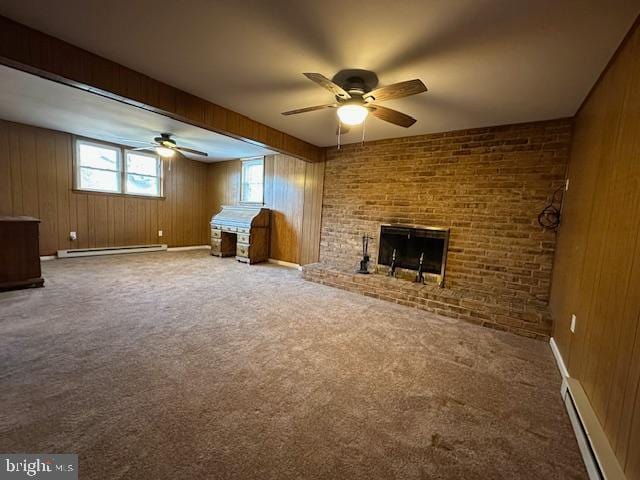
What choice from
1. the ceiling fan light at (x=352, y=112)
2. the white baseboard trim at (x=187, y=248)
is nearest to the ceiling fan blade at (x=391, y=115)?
the ceiling fan light at (x=352, y=112)

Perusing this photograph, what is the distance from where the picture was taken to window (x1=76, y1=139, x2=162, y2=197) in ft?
17.2

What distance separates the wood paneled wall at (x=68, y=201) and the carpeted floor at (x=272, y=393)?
2577 mm

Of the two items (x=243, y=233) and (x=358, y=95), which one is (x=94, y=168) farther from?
(x=358, y=95)

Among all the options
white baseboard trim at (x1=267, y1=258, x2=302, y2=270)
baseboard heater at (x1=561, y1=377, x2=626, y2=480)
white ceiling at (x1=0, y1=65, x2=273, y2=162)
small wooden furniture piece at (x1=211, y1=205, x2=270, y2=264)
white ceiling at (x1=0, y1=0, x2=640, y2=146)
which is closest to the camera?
baseboard heater at (x1=561, y1=377, x2=626, y2=480)

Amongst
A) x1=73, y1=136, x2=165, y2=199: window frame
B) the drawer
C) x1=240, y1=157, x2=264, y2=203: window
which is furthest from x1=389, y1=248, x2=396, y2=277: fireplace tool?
x1=73, y1=136, x2=165, y2=199: window frame

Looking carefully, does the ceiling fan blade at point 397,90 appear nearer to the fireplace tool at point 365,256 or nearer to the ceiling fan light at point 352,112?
the ceiling fan light at point 352,112

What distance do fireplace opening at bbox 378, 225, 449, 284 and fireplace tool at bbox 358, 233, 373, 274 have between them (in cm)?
20

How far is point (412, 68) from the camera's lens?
2.14 meters

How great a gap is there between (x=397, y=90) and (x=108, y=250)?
248 inches

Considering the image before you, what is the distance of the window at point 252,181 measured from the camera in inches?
242

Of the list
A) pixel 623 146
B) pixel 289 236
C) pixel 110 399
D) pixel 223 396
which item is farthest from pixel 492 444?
pixel 289 236

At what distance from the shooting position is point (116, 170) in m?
5.66

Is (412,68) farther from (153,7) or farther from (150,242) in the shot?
(150,242)

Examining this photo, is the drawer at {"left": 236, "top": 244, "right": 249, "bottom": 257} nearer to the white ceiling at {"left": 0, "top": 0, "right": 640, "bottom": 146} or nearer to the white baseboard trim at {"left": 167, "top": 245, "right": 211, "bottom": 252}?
the white baseboard trim at {"left": 167, "top": 245, "right": 211, "bottom": 252}
